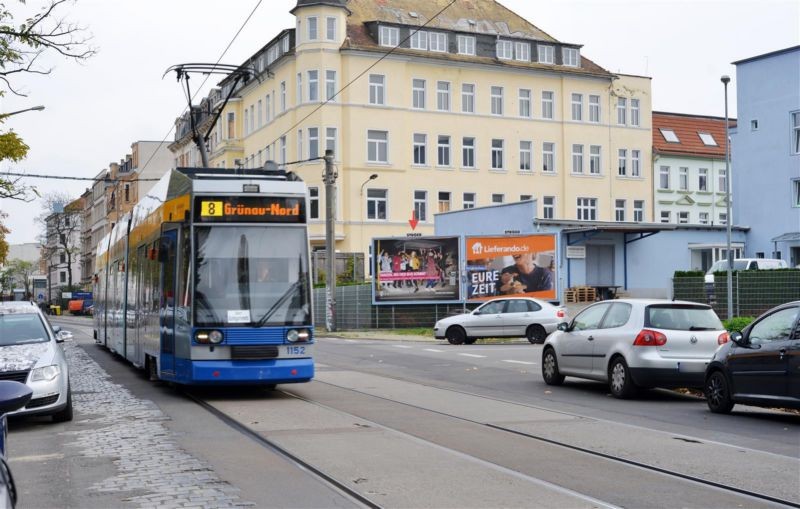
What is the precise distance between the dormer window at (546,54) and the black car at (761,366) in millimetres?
54361

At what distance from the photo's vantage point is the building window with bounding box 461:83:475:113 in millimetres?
63625

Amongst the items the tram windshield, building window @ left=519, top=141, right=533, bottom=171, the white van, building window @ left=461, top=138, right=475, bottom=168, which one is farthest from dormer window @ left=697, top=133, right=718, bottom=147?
the tram windshield

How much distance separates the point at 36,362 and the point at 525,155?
55353 mm

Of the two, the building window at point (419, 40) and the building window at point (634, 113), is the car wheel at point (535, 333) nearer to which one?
the building window at point (419, 40)

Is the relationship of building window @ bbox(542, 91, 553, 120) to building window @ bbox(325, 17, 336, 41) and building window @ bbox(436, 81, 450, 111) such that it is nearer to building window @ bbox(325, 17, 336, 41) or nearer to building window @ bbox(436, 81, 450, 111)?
building window @ bbox(436, 81, 450, 111)

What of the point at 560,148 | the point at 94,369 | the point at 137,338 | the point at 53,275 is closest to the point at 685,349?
the point at 137,338

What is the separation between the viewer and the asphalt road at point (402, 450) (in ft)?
26.3

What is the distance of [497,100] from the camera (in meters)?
64.6

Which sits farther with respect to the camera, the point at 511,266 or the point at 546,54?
the point at 546,54

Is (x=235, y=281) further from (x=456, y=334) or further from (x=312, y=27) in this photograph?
(x=312, y=27)

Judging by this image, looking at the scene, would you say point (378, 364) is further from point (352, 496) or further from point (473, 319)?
point (352, 496)

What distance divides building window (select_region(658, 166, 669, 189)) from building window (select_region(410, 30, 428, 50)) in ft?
68.3

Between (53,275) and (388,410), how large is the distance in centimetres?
16354

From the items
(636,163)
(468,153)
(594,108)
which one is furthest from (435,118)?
(636,163)
